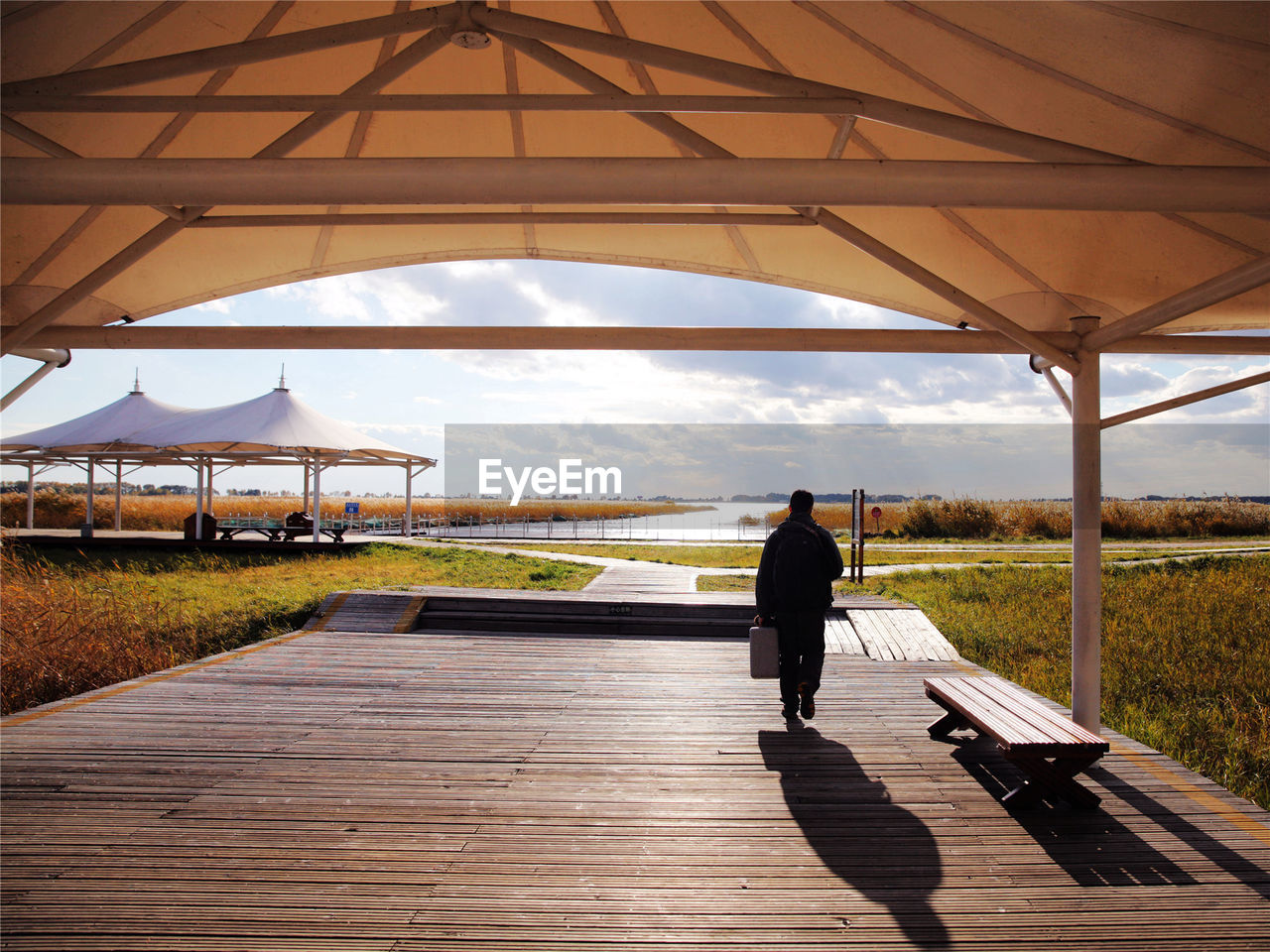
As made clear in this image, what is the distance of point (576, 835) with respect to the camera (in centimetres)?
369

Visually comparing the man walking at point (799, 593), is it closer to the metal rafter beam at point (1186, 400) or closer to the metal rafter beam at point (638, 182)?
the metal rafter beam at point (1186, 400)

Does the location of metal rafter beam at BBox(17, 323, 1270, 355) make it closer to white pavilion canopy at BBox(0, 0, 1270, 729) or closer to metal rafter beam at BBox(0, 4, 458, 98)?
white pavilion canopy at BBox(0, 0, 1270, 729)

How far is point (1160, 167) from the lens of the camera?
2883 mm

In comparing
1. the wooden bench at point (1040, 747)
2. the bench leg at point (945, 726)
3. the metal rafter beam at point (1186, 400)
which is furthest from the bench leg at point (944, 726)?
the metal rafter beam at point (1186, 400)

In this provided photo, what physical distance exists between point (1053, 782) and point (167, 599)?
38.0 feet

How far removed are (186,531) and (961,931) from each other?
2096 centimetres

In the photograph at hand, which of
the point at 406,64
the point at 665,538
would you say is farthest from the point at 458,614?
the point at 665,538

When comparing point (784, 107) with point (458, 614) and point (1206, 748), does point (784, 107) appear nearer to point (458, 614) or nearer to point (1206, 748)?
point (1206, 748)

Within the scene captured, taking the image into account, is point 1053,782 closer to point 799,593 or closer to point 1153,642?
point 799,593

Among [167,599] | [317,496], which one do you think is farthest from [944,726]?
[317,496]

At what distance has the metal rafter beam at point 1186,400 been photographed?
5172mm

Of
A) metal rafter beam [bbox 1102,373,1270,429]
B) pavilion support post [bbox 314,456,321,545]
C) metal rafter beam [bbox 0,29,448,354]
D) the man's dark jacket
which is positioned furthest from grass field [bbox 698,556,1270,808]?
pavilion support post [bbox 314,456,321,545]

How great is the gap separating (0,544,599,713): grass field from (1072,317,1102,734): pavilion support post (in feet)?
27.0

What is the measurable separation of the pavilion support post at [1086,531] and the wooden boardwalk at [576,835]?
0.46 m
